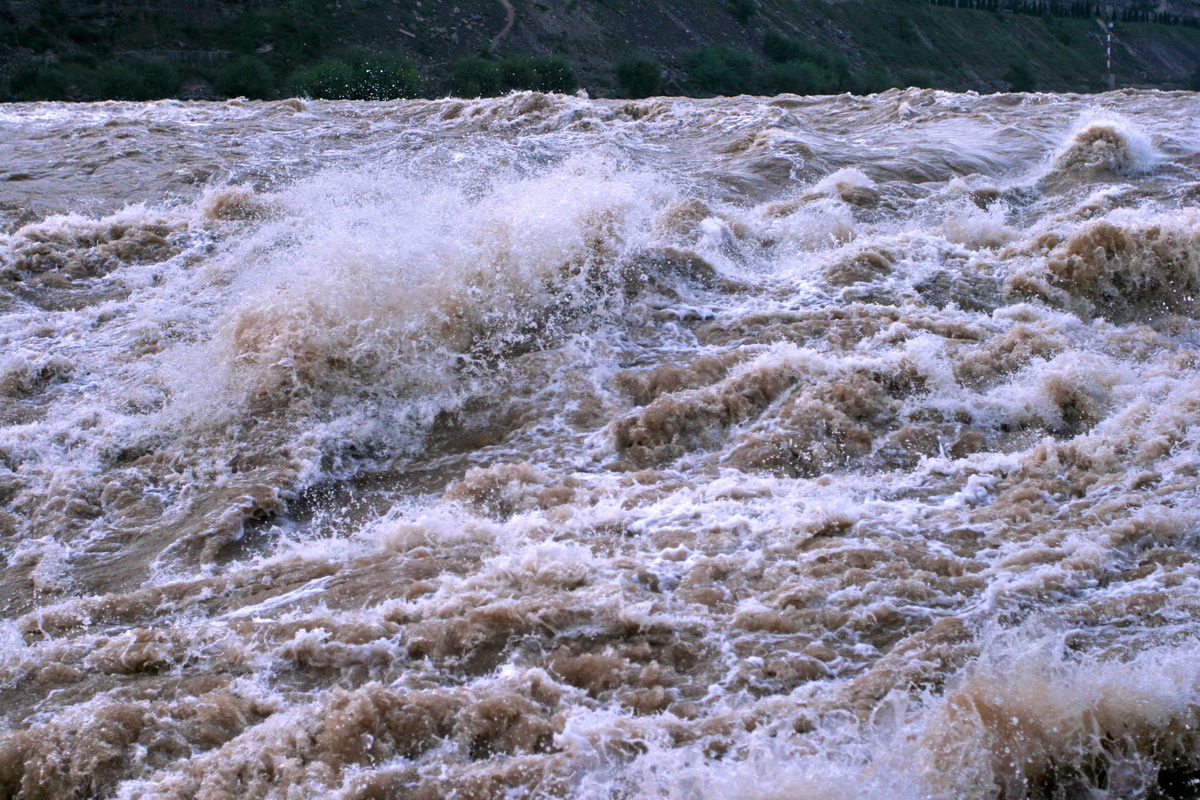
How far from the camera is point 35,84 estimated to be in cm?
2020

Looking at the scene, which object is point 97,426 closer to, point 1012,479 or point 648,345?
point 648,345

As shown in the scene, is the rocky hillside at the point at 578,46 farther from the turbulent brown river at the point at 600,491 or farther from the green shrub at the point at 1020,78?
the turbulent brown river at the point at 600,491

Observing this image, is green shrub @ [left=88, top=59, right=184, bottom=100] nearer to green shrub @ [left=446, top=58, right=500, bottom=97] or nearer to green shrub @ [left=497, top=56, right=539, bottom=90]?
green shrub @ [left=446, top=58, right=500, bottom=97]

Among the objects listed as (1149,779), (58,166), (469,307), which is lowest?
(1149,779)

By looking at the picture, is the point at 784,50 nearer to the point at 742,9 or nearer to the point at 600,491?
the point at 742,9

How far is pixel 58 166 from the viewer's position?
859 cm

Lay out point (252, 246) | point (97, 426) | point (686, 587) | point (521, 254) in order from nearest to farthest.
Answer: point (686, 587) → point (97, 426) → point (521, 254) → point (252, 246)

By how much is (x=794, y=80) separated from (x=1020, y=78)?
377 inches

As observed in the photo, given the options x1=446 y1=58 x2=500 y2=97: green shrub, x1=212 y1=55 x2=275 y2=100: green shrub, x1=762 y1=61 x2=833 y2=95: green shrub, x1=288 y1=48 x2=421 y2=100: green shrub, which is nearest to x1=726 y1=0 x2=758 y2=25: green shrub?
x1=762 y1=61 x2=833 y2=95: green shrub

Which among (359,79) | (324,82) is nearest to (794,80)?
(359,79)

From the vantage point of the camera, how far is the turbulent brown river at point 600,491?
7.46 feet

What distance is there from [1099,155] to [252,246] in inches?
273

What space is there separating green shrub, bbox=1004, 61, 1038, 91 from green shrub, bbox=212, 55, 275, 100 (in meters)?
23.6

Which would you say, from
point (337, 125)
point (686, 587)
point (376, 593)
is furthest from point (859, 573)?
point (337, 125)
